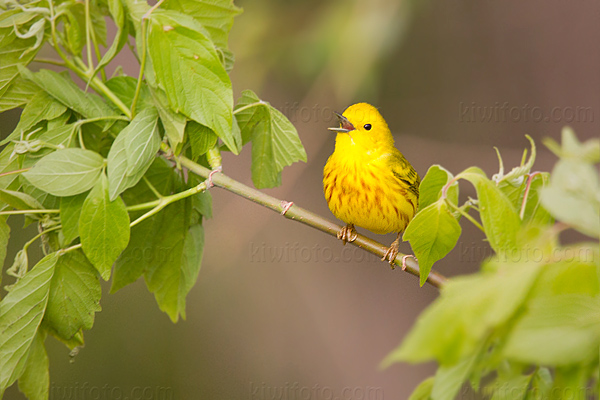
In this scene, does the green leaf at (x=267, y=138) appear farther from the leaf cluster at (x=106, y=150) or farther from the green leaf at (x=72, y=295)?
the green leaf at (x=72, y=295)

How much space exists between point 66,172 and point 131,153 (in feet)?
0.25

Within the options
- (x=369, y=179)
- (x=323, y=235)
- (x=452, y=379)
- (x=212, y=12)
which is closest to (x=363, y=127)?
(x=369, y=179)

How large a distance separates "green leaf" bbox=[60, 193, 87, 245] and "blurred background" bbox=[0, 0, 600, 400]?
1098 millimetres

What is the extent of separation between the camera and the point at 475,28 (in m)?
2.15

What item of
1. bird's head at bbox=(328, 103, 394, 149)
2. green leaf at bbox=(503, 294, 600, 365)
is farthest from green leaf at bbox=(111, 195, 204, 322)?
green leaf at bbox=(503, 294, 600, 365)

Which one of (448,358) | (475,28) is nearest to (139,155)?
(448,358)

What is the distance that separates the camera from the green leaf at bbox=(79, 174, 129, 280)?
2.20ft

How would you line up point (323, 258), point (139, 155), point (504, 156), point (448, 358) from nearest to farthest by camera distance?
1. point (448, 358)
2. point (139, 155)
3. point (504, 156)
4. point (323, 258)

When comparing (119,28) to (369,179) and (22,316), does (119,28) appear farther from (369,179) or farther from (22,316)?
(369,179)

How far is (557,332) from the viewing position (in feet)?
0.99

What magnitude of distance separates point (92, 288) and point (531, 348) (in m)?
0.60

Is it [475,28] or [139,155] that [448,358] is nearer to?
[139,155]

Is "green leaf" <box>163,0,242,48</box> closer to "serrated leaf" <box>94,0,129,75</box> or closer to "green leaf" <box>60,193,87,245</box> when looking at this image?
"serrated leaf" <box>94,0,129,75</box>

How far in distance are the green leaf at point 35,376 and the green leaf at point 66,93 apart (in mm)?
296
